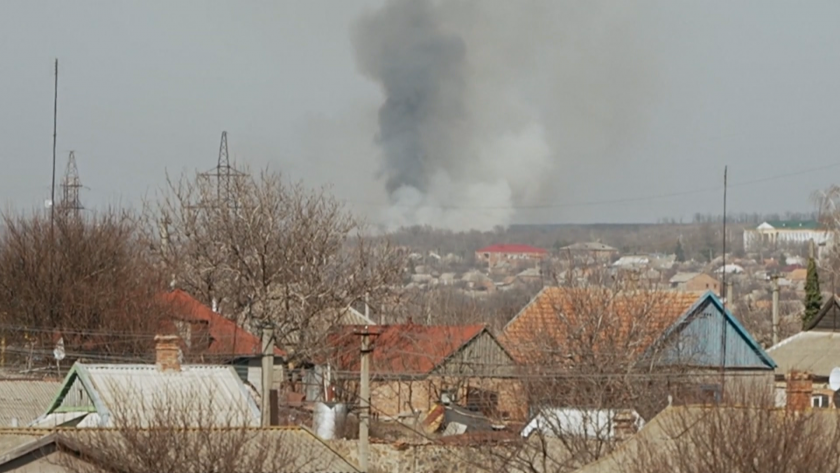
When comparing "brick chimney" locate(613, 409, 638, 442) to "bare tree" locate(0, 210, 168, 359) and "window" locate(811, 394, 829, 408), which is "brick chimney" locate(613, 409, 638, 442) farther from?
"bare tree" locate(0, 210, 168, 359)

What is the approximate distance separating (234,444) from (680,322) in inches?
649

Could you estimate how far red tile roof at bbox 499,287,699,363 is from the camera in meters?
29.6

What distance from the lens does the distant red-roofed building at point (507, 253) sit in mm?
156712

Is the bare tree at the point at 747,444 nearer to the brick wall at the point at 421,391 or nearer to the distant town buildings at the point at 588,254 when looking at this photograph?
the brick wall at the point at 421,391

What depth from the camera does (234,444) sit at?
15.6 metres

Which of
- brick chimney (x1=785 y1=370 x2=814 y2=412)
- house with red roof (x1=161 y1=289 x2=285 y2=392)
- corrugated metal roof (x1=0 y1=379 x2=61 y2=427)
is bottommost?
corrugated metal roof (x1=0 y1=379 x2=61 y2=427)

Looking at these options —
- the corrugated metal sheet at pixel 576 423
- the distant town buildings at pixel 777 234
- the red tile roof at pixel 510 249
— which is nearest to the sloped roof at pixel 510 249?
→ the red tile roof at pixel 510 249

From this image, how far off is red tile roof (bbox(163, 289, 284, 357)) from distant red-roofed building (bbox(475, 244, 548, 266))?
116 m

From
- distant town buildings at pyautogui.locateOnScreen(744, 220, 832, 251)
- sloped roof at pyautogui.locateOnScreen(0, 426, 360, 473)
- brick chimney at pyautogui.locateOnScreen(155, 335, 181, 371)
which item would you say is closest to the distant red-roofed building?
distant town buildings at pyautogui.locateOnScreen(744, 220, 832, 251)

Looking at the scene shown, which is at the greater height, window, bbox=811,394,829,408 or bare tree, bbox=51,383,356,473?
bare tree, bbox=51,383,356,473

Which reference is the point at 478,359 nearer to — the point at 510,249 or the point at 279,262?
the point at 279,262

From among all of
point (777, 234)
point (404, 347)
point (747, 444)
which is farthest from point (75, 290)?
point (777, 234)

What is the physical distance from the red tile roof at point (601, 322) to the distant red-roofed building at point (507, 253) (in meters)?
123

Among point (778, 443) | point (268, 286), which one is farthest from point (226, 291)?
point (778, 443)
